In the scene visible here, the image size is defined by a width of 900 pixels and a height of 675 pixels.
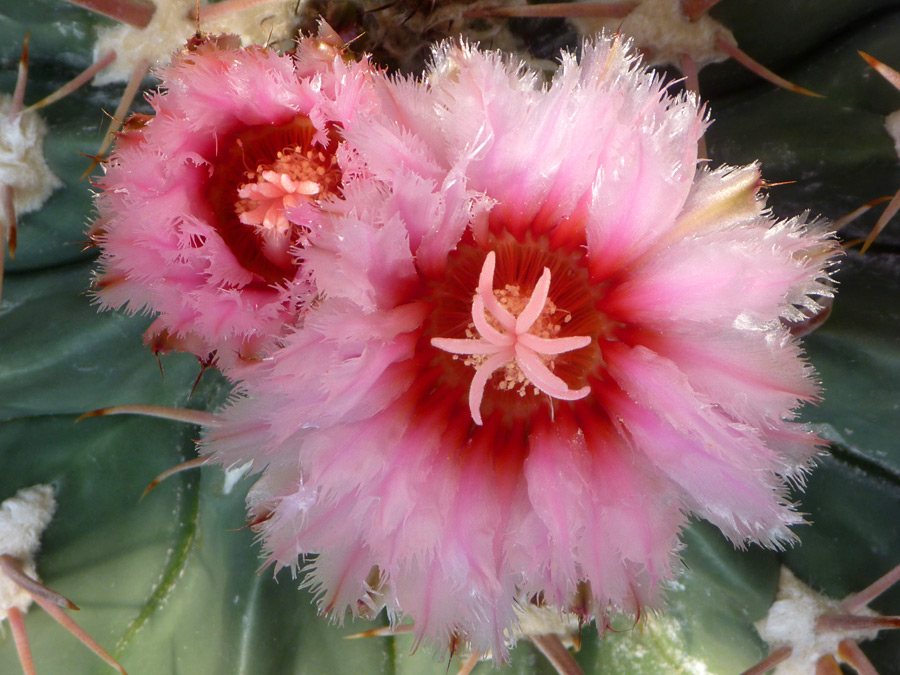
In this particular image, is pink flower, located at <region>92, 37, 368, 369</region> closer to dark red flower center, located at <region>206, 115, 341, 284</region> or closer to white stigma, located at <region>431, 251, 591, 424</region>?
dark red flower center, located at <region>206, 115, 341, 284</region>

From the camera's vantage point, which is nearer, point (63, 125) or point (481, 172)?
point (481, 172)

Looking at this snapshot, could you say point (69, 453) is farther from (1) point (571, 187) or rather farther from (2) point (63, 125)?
(1) point (571, 187)

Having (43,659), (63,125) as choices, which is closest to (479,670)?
(43,659)

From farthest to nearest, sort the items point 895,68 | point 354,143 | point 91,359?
point 91,359 < point 895,68 < point 354,143

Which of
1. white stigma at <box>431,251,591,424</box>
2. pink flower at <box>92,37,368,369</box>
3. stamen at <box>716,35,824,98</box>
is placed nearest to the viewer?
white stigma at <box>431,251,591,424</box>

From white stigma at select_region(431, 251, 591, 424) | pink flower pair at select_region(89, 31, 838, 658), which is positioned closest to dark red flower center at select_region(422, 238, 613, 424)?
pink flower pair at select_region(89, 31, 838, 658)

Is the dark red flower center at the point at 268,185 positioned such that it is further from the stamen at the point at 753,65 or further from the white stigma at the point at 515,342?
the stamen at the point at 753,65
